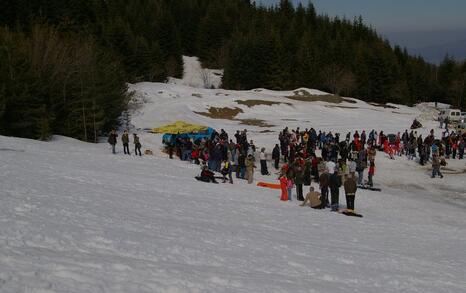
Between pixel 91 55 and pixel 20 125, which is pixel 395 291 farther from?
pixel 91 55

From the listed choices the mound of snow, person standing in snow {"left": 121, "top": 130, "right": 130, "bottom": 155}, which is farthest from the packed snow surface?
the mound of snow

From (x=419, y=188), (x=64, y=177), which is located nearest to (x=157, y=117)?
(x=419, y=188)

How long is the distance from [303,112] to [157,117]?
16593 millimetres

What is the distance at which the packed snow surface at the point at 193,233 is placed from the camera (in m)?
7.57

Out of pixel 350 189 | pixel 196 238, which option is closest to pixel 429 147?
pixel 350 189

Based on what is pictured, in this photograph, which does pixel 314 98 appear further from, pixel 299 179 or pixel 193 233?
pixel 193 233

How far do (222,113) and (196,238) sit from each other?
138 ft

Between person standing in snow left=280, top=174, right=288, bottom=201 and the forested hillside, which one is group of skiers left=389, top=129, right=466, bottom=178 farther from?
the forested hillside

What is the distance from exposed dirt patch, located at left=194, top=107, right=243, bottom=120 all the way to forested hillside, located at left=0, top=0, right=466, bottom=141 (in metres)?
9.74

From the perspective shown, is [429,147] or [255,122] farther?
[255,122]

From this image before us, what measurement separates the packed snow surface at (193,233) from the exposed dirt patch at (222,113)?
25.7 m

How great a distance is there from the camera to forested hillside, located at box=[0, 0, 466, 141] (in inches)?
1266

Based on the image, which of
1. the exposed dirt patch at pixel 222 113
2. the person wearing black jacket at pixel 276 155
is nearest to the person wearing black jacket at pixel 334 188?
the person wearing black jacket at pixel 276 155

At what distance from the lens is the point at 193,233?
1140 centimetres
